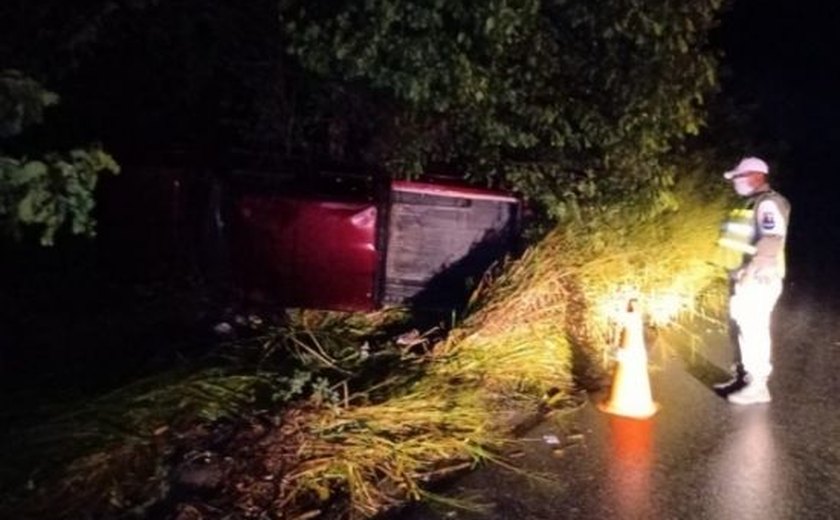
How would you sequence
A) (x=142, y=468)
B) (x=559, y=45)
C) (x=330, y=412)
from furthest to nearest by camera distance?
(x=559, y=45) → (x=330, y=412) → (x=142, y=468)

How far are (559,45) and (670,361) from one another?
2450mm

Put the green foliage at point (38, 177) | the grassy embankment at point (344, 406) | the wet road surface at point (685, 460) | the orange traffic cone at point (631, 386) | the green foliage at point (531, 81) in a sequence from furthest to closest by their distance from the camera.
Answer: the green foliage at point (531, 81) < the orange traffic cone at point (631, 386) < the wet road surface at point (685, 460) < the grassy embankment at point (344, 406) < the green foliage at point (38, 177)

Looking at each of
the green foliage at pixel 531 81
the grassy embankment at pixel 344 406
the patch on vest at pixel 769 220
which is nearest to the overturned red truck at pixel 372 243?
the grassy embankment at pixel 344 406

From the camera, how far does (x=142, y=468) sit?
5637mm

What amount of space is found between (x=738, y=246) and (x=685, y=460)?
164 cm

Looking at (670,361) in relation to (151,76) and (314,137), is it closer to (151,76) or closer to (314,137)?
(314,137)

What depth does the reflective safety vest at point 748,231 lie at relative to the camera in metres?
6.95

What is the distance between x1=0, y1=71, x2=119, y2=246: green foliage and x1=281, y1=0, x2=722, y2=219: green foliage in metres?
A: 3.23

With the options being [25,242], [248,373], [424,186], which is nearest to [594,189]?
[424,186]

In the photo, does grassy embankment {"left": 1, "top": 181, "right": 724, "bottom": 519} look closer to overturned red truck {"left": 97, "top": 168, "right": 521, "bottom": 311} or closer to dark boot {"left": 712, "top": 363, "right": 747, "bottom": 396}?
overturned red truck {"left": 97, "top": 168, "right": 521, "bottom": 311}

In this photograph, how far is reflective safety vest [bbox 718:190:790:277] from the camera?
22.8 ft

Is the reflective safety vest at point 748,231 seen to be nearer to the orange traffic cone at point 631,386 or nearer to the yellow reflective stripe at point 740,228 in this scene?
the yellow reflective stripe at point 740,228

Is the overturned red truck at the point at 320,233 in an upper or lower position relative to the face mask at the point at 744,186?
lower

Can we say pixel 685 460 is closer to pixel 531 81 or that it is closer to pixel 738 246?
pixel 738 246
